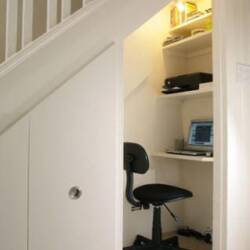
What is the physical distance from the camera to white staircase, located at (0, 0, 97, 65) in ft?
4.17

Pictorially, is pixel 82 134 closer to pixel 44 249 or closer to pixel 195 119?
pixel 44 249

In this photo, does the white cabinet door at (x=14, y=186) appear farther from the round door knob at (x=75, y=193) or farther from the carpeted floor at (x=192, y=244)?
the carpeted floor at (x=192, y=244)

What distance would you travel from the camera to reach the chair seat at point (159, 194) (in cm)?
227

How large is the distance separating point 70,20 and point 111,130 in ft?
1.81

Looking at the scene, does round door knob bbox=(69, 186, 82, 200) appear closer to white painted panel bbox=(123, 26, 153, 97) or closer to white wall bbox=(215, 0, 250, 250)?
white wall bbox=(215, 0, 250, 250)

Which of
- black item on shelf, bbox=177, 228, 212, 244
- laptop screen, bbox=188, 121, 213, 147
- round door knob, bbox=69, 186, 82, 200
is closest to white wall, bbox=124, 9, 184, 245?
black item on shelf, bbox=177, 228, 212, 244

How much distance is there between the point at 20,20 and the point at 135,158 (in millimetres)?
1356

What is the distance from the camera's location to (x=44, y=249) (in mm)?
1259

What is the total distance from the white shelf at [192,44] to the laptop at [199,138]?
0.76 metres

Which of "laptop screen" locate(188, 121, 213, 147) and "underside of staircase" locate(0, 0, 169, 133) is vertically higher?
"underside of staircase" locate(0, 0, 169, 133)

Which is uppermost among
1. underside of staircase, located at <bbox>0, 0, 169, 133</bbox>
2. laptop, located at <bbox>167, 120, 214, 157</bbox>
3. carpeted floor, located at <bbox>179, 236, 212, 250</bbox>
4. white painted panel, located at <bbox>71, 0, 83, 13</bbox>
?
white painted panel, located at <bbox>71, 0, 83, 13</bbox>

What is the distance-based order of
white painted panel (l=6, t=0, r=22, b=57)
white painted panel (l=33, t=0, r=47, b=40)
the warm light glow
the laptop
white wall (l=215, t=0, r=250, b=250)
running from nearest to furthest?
1. white painted panel (l=6, t=0, r=22, b=57)
2. white painted panel (l=33, t=0, r=47, b=40)
3. white wall (l=215, t=0, r=250, b=250)
4. the laptop
5. the warm light glow

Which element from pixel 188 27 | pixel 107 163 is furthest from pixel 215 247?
pixel 188 27

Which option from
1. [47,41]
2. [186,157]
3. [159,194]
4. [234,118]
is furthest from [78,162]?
[186,157]
